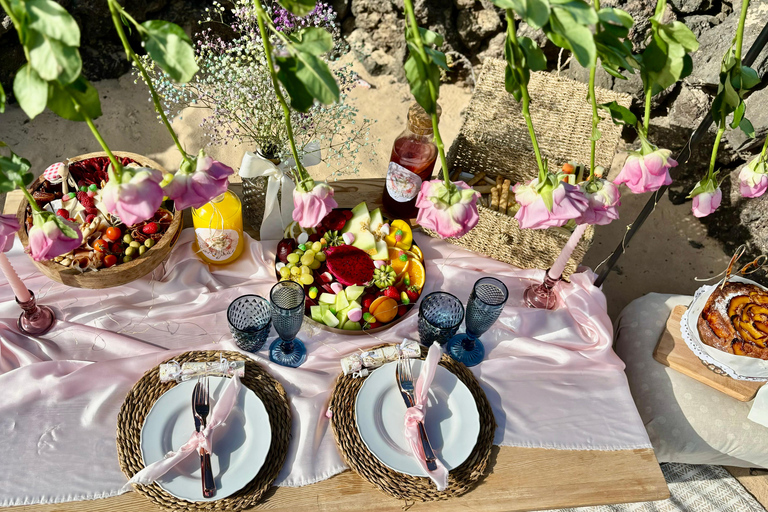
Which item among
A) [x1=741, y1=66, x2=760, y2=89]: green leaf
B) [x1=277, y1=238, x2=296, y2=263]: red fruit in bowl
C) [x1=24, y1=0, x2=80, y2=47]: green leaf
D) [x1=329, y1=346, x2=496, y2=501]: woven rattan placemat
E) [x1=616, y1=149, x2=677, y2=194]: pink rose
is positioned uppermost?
[x1=24, y1=0, x2=80, y2=47]: green leaf

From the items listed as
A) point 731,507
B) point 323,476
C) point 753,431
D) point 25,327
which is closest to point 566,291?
point 753,431

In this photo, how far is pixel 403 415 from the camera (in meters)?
1.31

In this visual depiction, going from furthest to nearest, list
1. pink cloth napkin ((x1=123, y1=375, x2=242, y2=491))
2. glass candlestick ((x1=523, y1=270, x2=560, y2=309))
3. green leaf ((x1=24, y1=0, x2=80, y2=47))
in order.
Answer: glass candlestick ((x1=523, y1=270, x2=560, y2=309)) < pink cloth napkin ((x1=123, y1=375, x2=242, y2=491)) < green leaf ((x1=24, y1=0, x2=80, y2=47))

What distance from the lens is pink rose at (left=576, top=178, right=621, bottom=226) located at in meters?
1.01

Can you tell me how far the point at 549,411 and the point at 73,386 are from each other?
1.32m

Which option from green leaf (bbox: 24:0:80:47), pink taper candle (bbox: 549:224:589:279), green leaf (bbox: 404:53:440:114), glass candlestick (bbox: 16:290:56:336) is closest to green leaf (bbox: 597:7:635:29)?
green leaf (bbox: 404:53:440:114)

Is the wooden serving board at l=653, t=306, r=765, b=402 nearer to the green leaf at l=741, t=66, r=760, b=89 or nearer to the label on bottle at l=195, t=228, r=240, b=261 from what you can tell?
the green leaf at l=741, t=66, r=760, b=89

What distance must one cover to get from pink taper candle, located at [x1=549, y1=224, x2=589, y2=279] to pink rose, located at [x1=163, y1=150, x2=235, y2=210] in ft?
3.36

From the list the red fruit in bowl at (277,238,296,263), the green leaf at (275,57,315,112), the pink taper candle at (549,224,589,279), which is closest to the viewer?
the green leaf at (275,57,315,112)

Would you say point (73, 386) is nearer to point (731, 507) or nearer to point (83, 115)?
point (83, 115)

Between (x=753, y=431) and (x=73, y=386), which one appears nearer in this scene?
(x=73, y=386)

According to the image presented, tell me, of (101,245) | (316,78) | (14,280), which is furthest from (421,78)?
(14,280)

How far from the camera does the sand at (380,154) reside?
271cm

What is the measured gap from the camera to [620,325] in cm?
191
